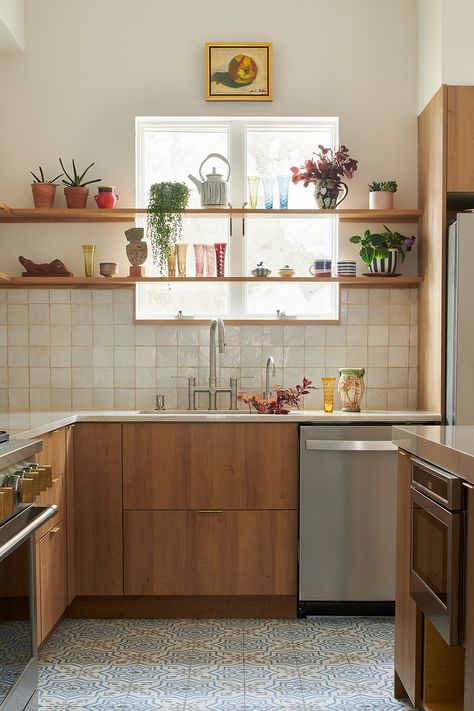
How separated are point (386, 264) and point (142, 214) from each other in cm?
130

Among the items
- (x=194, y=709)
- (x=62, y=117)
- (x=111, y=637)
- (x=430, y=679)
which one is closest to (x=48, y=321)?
(x=62, y=117)

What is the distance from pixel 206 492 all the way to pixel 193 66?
2247 millimetres

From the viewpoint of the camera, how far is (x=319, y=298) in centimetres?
421

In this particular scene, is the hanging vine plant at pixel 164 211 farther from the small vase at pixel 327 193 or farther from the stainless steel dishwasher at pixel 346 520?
the stainless steel dishwasher at pixel 346 520

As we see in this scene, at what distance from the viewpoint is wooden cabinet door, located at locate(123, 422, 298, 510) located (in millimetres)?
3502

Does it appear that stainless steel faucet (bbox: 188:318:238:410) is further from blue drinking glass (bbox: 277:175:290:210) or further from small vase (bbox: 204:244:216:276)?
blue drinking glass (bbox: 277:175:290:210)

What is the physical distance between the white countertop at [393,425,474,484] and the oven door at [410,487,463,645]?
117mm

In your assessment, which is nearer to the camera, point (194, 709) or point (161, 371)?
point (194, 709)

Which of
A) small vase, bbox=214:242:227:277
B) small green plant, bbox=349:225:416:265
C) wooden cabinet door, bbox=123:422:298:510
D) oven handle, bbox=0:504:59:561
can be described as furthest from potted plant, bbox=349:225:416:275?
oven handle, bbox=0:504:59:561

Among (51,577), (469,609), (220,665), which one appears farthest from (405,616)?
(51,577)

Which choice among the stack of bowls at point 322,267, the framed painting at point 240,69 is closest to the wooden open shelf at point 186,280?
the stack of bowls at point 322,267

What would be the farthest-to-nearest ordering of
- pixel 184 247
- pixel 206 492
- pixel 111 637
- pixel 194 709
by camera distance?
pixel 184 247, pixel 206 492, pixel 111 637, pixel 194 709

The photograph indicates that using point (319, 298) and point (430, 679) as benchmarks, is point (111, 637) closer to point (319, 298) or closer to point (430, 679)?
point (430, 679)

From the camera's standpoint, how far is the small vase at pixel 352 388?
381cm
